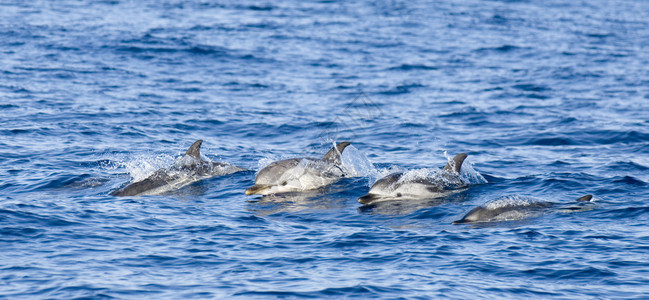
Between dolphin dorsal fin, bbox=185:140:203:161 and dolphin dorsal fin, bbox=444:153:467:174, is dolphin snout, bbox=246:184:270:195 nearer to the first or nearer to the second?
dolphin dorsal fin, bbox=185:140:203:161

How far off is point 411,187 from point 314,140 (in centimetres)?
704

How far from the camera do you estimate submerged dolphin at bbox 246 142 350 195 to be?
17.2 m

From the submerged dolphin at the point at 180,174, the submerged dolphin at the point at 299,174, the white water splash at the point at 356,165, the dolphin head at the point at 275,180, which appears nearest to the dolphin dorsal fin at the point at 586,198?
the white water splash at the point at 356,165

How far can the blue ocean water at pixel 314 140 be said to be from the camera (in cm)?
1211

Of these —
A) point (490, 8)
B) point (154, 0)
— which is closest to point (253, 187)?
point (154, 0)

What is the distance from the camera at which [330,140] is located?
2359 cm

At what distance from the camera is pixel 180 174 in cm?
1806

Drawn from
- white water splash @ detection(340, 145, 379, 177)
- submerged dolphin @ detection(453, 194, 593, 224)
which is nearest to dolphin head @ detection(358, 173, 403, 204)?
white water splash @ detection(340, 145, 379, 177)

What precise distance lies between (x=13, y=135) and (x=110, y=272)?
37.5 ft

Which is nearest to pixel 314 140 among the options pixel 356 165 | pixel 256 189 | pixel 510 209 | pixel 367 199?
pixel 356 165

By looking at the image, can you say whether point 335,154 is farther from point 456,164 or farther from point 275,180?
point 456,164

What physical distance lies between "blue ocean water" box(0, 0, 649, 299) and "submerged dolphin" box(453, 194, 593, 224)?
0.29 m

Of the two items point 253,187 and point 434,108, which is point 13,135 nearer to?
point 253,187

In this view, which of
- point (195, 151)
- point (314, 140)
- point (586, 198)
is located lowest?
point (314, 140)
